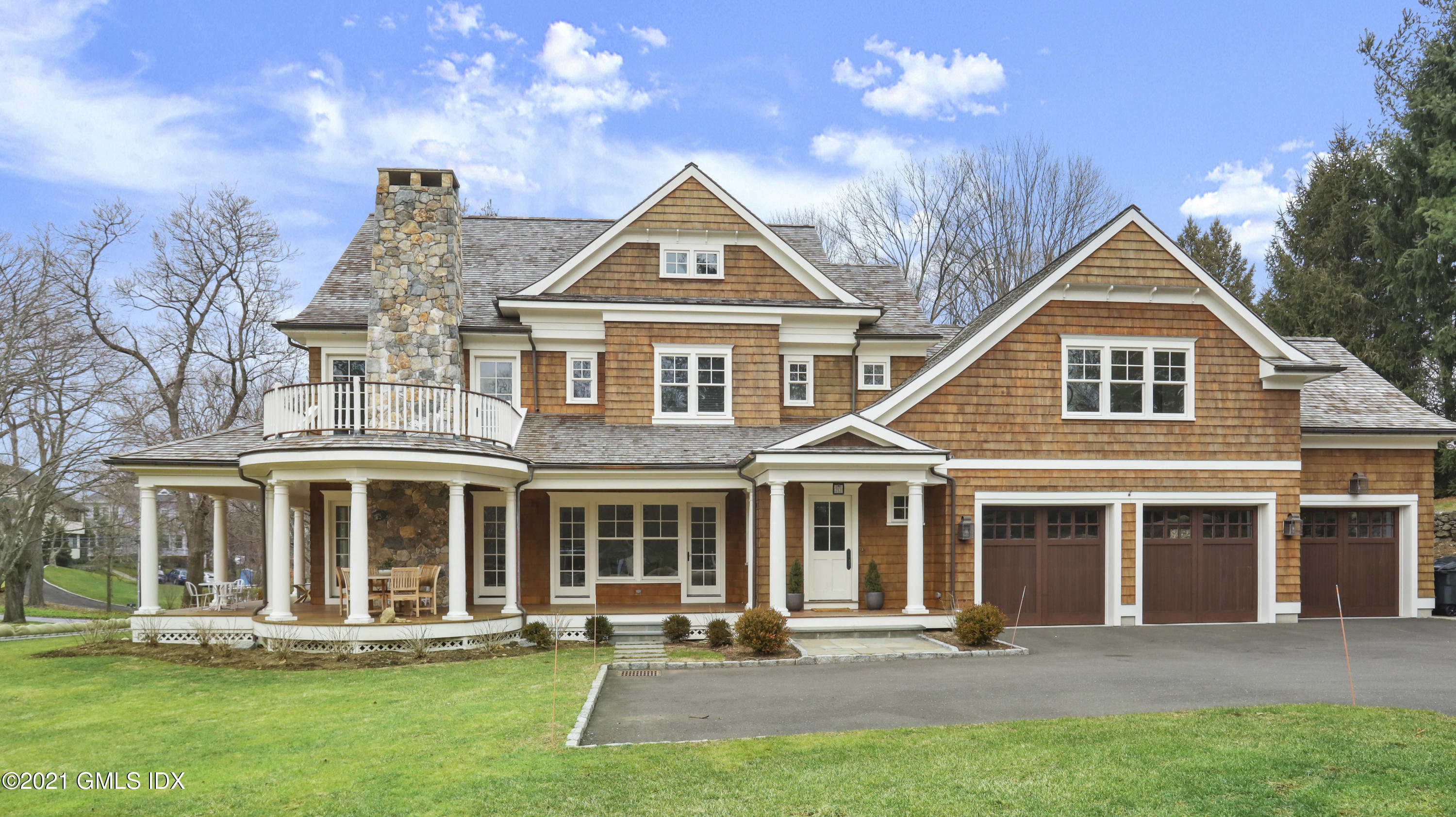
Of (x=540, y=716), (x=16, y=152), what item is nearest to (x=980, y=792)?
(x=540, y=716)

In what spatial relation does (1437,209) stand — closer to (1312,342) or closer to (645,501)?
(1312,342)

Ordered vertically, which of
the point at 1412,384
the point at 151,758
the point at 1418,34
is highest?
the point at 1418,34

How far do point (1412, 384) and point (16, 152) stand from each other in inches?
1605

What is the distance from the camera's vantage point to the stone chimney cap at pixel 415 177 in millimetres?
16781

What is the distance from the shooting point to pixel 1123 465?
16.7 meters

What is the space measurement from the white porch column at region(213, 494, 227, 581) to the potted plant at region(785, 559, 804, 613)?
10.6 metres

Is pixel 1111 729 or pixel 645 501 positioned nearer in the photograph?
pixel 1111 729

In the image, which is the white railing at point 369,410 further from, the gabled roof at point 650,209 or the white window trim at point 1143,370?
the white window trim at point 1143,370

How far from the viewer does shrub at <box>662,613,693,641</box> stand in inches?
591

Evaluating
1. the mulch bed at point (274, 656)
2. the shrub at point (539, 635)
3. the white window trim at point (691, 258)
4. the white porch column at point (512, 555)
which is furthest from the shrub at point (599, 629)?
the white window trim at point (691, 258)

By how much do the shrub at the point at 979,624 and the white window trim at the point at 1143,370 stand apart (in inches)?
183

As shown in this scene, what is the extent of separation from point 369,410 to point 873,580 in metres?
8.82

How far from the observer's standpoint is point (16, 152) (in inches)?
871

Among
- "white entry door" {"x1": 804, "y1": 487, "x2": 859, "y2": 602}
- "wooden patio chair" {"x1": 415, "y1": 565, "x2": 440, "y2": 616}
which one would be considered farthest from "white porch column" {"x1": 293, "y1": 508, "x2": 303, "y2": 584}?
"white entry door" {"x1": 804, "y1": 487, "x2": 859, "y2": 602}
